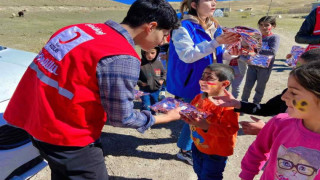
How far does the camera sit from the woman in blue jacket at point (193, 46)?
2.43 m

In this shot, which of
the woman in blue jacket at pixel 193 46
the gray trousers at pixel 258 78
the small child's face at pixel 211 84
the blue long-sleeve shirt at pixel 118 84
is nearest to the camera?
the blue long-sleeve shirt at pixel 118 84

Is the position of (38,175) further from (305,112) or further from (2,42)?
(2,42)

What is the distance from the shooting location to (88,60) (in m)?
1.35

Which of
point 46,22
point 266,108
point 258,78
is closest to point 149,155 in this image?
point 266,108

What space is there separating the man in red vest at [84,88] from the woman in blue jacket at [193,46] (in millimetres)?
742

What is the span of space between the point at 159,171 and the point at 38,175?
4.71 feet

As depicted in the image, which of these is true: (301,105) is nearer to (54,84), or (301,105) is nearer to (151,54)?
(54,84)

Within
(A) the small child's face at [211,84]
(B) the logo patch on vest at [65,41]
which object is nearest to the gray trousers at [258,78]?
(A) the small child's face at [211,84]

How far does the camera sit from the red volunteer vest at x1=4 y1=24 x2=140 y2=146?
1.37m

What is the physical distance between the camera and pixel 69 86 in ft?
4.54

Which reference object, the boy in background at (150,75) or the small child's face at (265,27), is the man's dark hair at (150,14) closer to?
the boy in background at (150,75)

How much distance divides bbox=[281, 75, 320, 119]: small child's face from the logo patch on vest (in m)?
1.14

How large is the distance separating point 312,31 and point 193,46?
6.11 ft

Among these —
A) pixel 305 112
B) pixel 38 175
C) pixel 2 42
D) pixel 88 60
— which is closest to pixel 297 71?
pixel 305 112
